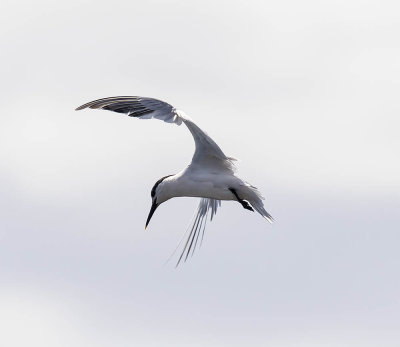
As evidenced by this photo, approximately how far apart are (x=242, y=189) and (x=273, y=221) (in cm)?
107

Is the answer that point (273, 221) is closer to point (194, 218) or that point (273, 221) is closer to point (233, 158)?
point (233, 158)

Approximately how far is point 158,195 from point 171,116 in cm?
343

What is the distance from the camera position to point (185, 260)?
34.7m

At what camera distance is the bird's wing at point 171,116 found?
29.7 m

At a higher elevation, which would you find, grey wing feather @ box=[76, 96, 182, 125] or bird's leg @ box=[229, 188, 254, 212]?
grey wing feather @ box=[76, 96, 182, 125]

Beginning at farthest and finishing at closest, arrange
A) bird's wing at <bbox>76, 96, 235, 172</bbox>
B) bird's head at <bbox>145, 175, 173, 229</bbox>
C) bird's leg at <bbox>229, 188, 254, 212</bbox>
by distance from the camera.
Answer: bird's head at <bbox>145, 175, 173, 229</bbox> < bird's leg at <bbox>229, 188, 254, 212</bbox> < bird's wing at <bbox>76, 96, 235, 172</bbox>

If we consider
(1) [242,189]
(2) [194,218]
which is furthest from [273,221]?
(2) [194,218]

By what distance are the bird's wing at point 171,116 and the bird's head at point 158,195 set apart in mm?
1280

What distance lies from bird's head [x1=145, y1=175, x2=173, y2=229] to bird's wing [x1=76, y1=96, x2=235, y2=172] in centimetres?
128

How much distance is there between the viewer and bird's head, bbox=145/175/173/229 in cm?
3219

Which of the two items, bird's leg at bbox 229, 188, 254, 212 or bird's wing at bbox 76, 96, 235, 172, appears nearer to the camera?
bird's wing at bbox 76, 96, 235, 172

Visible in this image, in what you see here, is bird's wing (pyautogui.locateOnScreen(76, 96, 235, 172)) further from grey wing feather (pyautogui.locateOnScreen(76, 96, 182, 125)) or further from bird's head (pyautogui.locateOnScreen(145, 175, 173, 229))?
bird's head (pyautogui.locateOnScreen(145, 175, 173, 229))

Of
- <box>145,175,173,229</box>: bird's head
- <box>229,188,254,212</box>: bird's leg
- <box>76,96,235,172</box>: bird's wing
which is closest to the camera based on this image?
<box>76,96,235,172</box>: bird's wing

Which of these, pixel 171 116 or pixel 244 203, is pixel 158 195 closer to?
pixel 244 203
